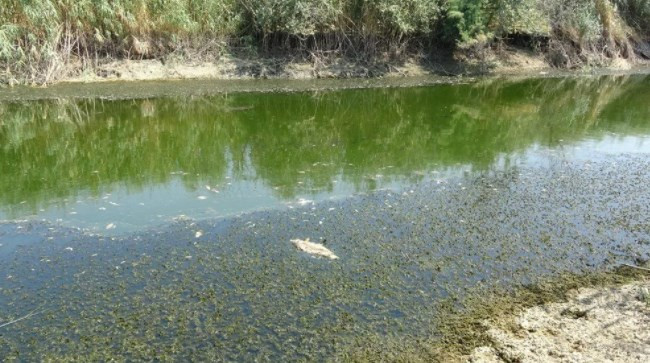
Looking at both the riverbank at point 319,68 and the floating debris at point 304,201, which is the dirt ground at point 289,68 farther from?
the floating debris at point 304,201

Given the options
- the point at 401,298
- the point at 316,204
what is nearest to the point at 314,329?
the point at 401,298

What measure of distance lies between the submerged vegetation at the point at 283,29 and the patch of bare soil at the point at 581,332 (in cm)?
1341

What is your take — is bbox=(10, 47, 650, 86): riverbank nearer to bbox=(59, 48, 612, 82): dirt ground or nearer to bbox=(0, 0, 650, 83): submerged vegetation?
bbox=(59, 48, 612, 82): dirt ground

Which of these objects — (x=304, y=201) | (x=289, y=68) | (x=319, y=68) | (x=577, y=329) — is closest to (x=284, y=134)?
(x=304, y=201)

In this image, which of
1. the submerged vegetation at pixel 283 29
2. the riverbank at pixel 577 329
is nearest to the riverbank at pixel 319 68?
the submerged vegetation at pixel 283 29

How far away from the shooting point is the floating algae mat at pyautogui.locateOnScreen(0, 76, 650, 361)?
4711 mm

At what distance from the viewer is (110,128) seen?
11.1 m

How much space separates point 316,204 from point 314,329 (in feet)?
9.26

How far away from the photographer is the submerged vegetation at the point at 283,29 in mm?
14281

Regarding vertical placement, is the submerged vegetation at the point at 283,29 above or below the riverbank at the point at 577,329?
above

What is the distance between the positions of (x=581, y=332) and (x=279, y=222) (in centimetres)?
360

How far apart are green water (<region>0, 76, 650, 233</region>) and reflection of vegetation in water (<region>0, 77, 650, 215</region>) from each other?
0.03 metres

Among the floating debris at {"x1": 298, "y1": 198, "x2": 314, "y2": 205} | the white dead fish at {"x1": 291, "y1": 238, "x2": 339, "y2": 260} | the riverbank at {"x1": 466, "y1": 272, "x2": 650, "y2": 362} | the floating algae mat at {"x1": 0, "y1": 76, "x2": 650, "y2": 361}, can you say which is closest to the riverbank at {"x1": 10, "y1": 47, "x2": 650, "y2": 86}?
the floating algae mat at {"x1": 0, "y1": 76, "x2": 650, "y2": 361}

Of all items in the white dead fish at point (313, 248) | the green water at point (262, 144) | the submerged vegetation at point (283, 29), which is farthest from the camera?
the submerged vegetation at point (283, 29)
